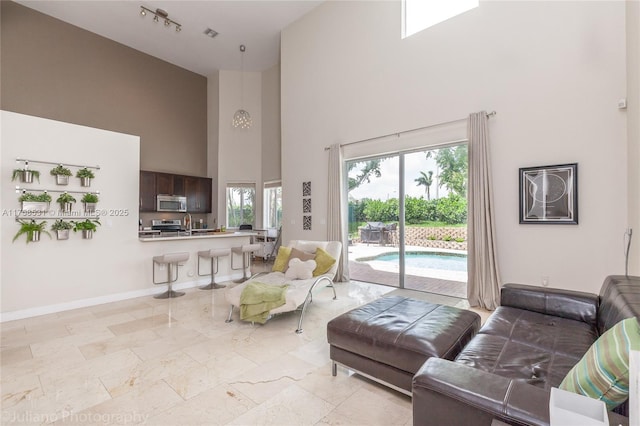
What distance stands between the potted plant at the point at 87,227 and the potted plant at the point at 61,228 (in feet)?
0.32

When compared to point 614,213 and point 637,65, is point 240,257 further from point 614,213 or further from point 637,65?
point 637,65

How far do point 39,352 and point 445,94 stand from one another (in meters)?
5.92

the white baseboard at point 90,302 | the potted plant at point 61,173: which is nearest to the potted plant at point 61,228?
the potted plant at point 61,173

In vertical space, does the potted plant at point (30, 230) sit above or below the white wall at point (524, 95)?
below

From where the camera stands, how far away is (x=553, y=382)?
151 centimetres

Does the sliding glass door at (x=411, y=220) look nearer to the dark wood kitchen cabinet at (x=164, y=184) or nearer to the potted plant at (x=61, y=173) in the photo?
the potted plant at (x=61, y=173)

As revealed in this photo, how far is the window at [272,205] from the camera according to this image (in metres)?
8.64

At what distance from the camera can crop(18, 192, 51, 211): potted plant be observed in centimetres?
381

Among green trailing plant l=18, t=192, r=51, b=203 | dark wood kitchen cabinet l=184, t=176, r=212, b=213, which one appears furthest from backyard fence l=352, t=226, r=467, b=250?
dark wood kitchen cabinet l=184, t=176, r=212, b=213

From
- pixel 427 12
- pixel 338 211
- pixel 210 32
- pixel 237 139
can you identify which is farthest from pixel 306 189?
pixel 210 32

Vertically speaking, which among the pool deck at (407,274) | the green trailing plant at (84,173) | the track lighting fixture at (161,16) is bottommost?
the pool deck at (407,274)

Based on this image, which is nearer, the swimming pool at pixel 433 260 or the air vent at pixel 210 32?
the swimming pool at pixel 433 260

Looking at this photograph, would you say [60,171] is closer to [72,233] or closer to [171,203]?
[72,233]

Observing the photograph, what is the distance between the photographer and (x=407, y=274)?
17.4ft
